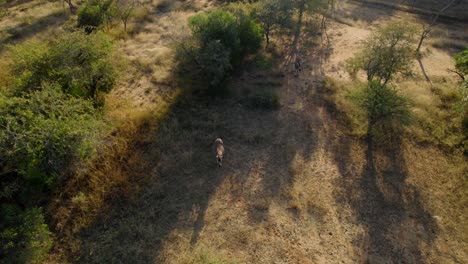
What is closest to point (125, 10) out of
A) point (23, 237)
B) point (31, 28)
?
point (31, 28)

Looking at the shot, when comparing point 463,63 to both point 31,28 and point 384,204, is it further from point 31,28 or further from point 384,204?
point 31,28

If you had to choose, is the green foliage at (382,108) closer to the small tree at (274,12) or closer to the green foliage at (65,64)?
the small tree at (274,12)

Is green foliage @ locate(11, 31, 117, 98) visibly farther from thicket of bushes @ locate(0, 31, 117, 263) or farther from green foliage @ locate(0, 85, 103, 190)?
green foliage @ locate(0, 85, 103, 190)

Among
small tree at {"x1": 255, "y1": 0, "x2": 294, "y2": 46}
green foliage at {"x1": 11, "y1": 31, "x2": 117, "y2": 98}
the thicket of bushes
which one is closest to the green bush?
small tree at {"x1": 255, "y1": 0, "x2": 294, "y2": 46}

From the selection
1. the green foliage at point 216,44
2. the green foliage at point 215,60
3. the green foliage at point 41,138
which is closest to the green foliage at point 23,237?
the green foliage at point 41,138

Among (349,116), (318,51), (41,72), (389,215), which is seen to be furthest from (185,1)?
(389,215)

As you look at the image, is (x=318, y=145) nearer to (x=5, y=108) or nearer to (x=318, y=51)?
(x=318, y=51)
